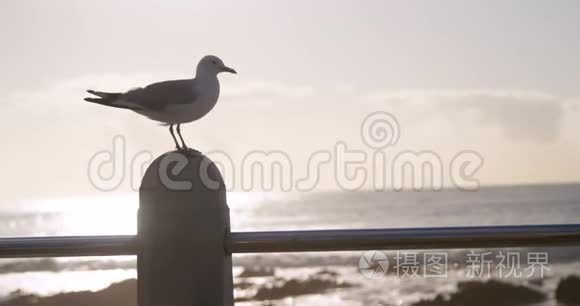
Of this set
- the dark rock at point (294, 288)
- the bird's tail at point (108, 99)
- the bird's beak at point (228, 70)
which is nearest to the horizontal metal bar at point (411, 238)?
the bird's tail at point (108, 99)

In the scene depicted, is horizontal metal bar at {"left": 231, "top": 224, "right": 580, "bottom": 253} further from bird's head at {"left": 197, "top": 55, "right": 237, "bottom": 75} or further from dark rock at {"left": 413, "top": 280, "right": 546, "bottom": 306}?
dark rock at {"left": 413, "top": 280, "right": 546, "bottom": 306}

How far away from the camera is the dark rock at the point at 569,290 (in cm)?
2288

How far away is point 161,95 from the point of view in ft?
12.2

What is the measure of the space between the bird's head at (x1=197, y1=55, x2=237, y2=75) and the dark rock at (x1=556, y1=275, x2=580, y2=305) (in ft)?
63.0

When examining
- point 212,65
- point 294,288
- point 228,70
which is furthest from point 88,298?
point 212,65

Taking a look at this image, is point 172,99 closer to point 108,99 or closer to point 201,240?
point 108,99

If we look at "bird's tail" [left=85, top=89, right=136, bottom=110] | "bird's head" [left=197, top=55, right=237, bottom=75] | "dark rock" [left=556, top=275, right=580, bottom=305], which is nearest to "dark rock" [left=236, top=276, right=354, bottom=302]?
"dark rock" [left=556, top=275, right=580, bottom=305]

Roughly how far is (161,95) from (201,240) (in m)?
1.98

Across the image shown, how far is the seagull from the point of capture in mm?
3678

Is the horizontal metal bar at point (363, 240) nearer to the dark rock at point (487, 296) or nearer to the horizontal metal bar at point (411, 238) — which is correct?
the horizontal metal bar at point (411, 238)

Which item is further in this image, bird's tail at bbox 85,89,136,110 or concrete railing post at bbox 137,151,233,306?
bird's tail at bbox 85,89,136,110

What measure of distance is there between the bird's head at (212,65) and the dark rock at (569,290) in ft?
63.0

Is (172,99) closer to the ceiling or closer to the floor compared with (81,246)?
closer to the ceiling

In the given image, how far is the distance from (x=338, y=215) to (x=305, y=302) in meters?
42.7
